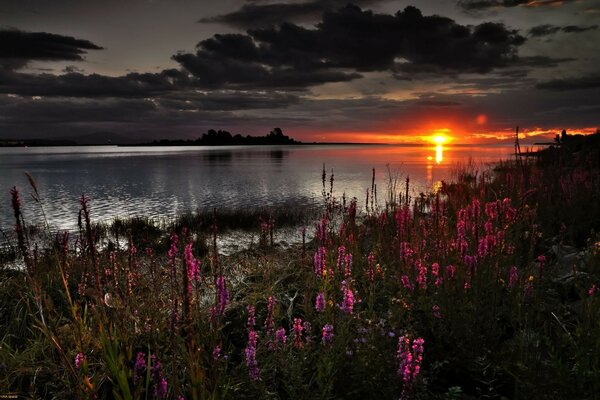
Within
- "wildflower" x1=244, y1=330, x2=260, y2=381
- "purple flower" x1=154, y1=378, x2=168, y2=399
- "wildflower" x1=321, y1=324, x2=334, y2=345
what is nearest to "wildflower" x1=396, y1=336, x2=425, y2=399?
"wildflower" x1=321, y1=324, x2=334, y2=345

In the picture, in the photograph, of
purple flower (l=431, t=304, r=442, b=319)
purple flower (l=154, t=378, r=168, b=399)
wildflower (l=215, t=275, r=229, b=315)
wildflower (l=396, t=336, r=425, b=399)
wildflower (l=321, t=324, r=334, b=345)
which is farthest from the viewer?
purple flower (l=431, t=304, r=442, b=319)

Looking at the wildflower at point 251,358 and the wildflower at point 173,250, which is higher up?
the wildflower at point 173,250

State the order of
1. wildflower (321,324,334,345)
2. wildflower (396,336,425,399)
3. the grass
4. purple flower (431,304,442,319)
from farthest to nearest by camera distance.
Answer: purple flower (431,304,442,319), wildflower (321,324,334,345), the grass, wildflower (396,336,425,399)

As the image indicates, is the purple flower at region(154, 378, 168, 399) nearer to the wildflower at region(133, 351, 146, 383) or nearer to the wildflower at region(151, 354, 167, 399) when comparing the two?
the wildflower at region(151, 354, 167, 399)

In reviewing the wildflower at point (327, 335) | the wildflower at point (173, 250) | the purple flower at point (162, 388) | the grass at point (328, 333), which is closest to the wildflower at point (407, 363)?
the grass at point (328, 333)

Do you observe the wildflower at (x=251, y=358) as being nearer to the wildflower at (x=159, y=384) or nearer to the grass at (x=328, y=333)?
the grass at (x=328, y=333)

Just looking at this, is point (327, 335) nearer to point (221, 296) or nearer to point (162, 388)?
point (221, 296)

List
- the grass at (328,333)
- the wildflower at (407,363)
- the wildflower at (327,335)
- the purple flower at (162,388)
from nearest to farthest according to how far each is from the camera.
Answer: the purple flower at (162,388)
the wildflower at (407,363)
the grass at (328,333)
the wildflower at (327,335)

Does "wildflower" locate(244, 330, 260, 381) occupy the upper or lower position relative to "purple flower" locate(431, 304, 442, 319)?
upper

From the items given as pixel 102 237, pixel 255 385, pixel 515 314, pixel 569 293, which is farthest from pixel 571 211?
pixel 102 237

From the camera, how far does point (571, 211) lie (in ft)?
28.9

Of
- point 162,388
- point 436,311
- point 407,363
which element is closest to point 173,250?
point 162,388

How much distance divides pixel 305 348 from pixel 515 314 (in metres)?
2.62

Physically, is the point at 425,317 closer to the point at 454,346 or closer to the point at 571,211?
the point at 454,346
